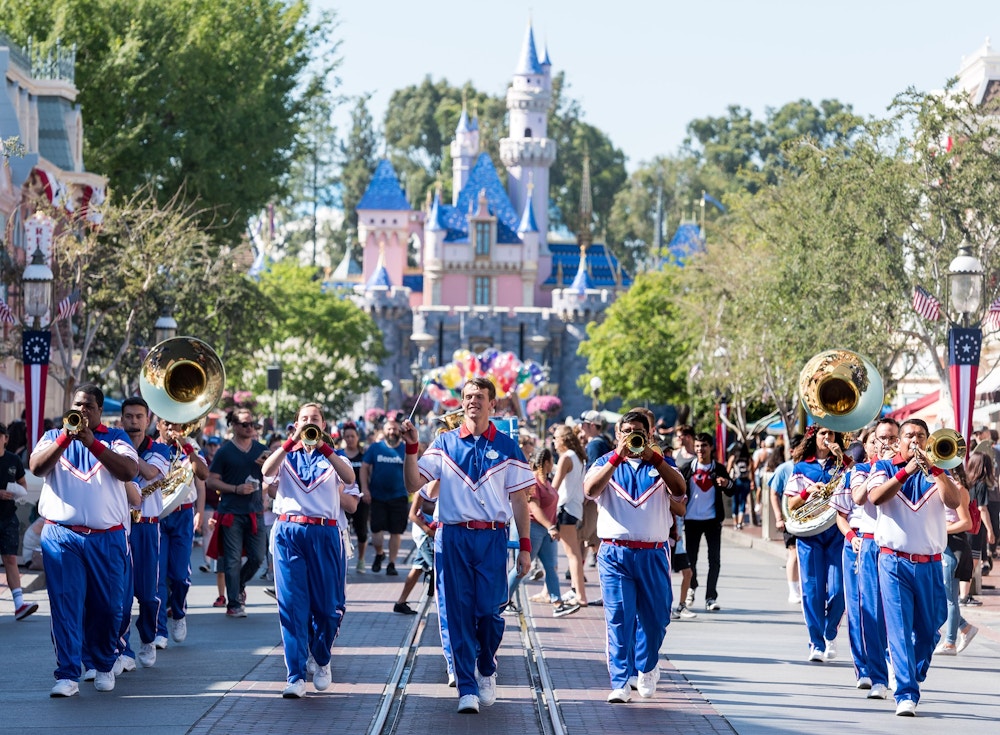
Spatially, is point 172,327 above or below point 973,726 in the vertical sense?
above

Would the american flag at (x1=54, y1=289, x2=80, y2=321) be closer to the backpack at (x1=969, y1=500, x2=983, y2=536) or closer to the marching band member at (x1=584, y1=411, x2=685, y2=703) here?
the backpack at (x1=969, y1=500, x2=983, y2=536)

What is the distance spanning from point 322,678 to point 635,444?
7.74ft

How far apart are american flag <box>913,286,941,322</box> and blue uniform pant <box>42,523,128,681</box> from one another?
17.0 meters

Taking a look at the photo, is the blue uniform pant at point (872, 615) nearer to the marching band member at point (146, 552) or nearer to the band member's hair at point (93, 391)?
the marching band member at point (146, 552)

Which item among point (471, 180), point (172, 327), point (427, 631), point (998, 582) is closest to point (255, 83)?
point (172, 327)

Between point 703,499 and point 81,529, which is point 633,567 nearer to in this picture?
point 81,529

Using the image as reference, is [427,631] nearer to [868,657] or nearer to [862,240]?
[868,657]

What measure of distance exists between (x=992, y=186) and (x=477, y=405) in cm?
1825

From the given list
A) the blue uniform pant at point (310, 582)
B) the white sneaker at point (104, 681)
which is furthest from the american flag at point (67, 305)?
the blue uniform pant at point (310, 582)

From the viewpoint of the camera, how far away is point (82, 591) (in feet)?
35.2

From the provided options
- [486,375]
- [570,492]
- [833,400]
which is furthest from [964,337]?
[486,375]

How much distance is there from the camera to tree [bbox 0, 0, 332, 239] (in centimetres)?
3881

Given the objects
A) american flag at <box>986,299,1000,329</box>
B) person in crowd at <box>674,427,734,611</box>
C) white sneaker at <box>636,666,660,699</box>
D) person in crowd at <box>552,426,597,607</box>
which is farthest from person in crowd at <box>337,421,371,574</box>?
american flag at <box>986,299,1000,329</box>

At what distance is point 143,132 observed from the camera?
39625 millimetres
